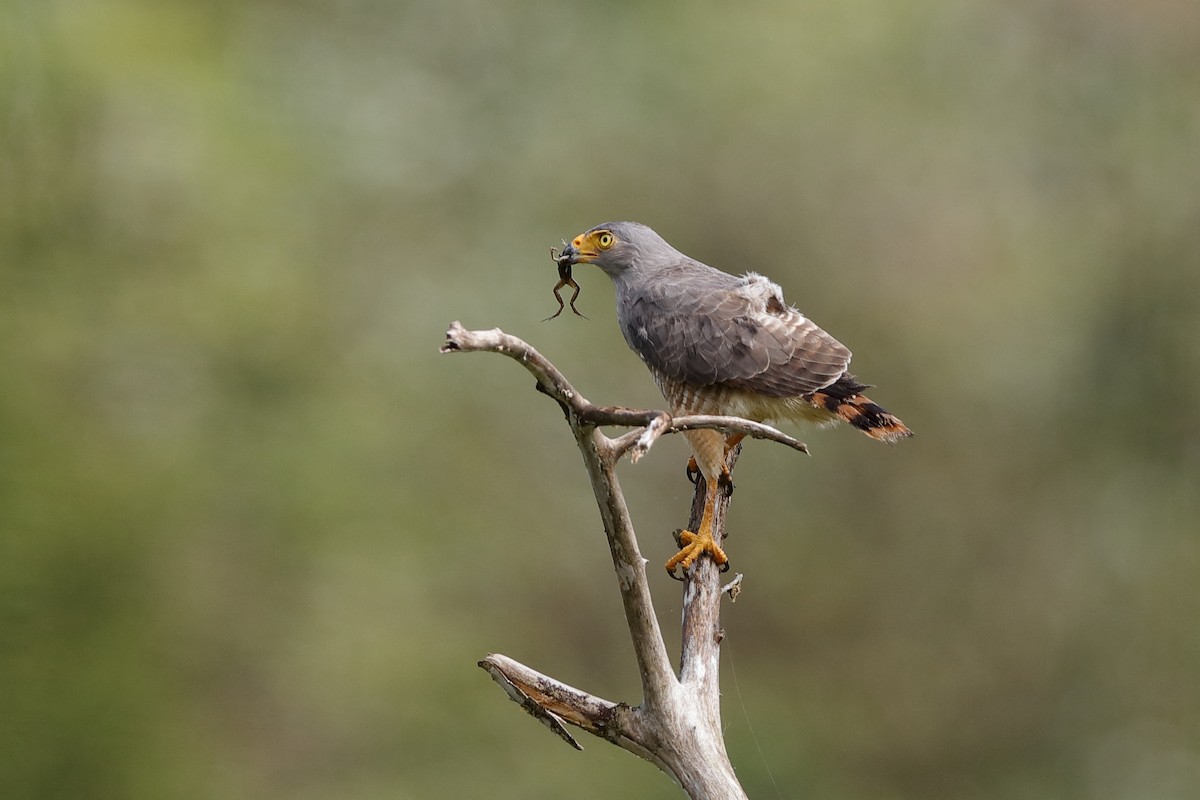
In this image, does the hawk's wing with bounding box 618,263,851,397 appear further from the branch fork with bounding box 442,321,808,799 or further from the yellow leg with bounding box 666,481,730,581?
the branch fork with bounding box 442,321,808,799

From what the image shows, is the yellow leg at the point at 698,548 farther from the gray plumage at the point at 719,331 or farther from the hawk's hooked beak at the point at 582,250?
the hawk's hooked beak at the point at 582,250

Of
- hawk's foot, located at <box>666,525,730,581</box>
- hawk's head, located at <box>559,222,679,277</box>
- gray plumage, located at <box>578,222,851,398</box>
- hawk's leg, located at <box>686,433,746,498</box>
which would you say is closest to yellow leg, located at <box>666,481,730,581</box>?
hawk's foot, located at <box>666,525,730,581</box>

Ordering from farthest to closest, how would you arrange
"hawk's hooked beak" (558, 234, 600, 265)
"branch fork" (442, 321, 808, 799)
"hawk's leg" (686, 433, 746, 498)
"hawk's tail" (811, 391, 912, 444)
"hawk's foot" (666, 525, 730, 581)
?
"hawk's hooked beak" (558, 234, 600, 265)
"hawk's leg" (686, 433, 746, 498)
"hawk's tail" (811, 391, 912, 444)
"hawk's foot" (666, 525, 730, 581)
"branch fork" (442, 321, 808, 799)

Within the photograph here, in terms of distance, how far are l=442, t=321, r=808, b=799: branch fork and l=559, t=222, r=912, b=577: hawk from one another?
1.87 feet

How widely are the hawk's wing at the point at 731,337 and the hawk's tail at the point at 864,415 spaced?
0.20 feet

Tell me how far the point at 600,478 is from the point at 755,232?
20.5 feet

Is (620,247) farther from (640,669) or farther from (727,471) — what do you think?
(640,669)

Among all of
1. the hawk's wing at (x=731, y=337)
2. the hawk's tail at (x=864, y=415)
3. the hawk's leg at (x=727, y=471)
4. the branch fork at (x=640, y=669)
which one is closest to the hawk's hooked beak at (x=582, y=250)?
the hawk's wing at (x=731, y=337)

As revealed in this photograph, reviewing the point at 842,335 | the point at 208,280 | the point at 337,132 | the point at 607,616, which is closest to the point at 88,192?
the point at 208,280

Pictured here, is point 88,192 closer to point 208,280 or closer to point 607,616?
point 208,280

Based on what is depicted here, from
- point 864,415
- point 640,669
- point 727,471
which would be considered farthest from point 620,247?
point 640,669

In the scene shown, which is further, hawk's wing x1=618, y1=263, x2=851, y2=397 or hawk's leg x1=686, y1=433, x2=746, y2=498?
hawk's leg x1=686, y1=433, x2=746, y2=498

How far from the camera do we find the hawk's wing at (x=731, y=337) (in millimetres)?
3344

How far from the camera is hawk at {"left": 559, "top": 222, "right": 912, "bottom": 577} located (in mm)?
3320
